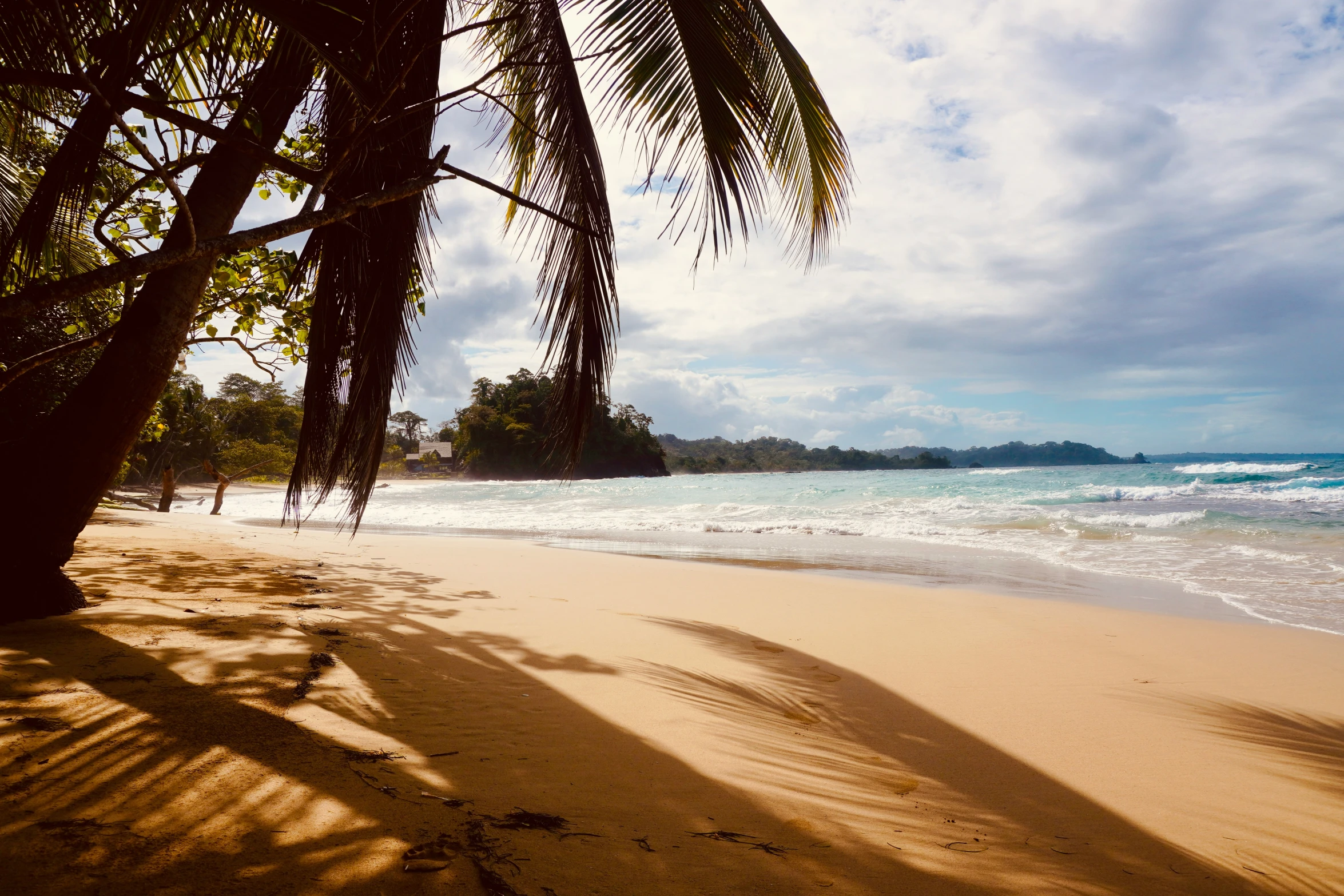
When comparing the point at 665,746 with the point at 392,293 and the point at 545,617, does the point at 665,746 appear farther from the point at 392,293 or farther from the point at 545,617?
the point at 392,293

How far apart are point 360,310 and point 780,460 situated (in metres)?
67.6

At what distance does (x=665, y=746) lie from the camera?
217 centimetres

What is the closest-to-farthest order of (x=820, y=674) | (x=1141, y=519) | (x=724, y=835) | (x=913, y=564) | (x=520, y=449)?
(x=724, y=835) < (x=820, y=674) < (x=913, y=564) < (x=1141, y=519) < (x=520, y=449)

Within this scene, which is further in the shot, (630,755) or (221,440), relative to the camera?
(221,440)

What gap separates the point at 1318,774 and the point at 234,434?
40.0 metres

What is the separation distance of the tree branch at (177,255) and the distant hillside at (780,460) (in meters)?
60.7

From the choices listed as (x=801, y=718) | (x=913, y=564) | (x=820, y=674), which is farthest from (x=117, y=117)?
(x=913, y=564)

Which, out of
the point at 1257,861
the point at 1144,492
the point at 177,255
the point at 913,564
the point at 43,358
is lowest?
the point at 913,564

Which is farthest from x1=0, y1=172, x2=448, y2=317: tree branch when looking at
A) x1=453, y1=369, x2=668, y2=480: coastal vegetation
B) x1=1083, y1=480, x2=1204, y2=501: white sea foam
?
x1=453, y1=369, x2=668, y2=480: coastal vegetation

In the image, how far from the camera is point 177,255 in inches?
67.6

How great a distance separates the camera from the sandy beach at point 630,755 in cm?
141

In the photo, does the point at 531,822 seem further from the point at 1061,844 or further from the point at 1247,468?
the point at 1247,468

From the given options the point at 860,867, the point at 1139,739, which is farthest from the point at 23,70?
the point at 1139,739

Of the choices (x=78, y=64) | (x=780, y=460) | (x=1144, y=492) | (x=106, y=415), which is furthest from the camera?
(x=780, y=460)
